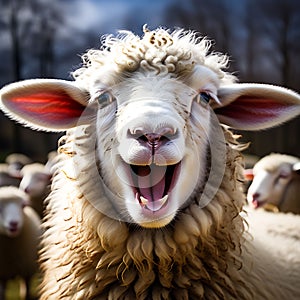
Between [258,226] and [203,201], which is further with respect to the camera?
[258,226]

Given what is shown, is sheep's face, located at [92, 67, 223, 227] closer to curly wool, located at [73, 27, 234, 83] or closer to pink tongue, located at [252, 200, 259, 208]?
curly wool, located at [73, 27, 234, 83]

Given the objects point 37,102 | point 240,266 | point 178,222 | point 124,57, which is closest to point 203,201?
point 178,222

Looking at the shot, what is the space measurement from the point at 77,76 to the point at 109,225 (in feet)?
2.19

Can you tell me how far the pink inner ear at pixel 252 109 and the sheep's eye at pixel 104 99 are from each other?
0.41 meters

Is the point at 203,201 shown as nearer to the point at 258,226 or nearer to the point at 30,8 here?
the point at 258,226

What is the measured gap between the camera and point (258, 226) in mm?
2600

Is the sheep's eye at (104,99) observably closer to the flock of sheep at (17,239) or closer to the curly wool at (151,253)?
the curly wool at (151,253)

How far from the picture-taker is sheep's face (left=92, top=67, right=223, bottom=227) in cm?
167

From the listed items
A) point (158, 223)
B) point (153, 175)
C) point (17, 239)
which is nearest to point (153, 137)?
point (153, 175)

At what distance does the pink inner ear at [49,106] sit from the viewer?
2055mm

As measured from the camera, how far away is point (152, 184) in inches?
68.8

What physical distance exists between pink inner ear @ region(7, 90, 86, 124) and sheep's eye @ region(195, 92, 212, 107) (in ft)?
1.39

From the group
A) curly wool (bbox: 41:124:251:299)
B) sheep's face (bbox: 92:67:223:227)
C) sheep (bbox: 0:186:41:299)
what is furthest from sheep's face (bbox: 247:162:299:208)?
sheep's face (bbox: 92:67:223:227)

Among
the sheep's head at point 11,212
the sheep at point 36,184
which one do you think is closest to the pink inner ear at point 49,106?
the sheep's head at point 11,212
